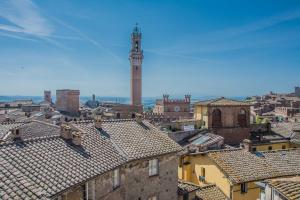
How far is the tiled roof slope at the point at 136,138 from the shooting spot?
18.3 meters

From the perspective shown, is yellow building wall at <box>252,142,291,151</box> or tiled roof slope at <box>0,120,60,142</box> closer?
tiled roof slope at <box>0,120,60,142</box>

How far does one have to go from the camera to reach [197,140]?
112 ft

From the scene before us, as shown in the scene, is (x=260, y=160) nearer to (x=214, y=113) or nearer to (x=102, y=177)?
(x=102, y=177)

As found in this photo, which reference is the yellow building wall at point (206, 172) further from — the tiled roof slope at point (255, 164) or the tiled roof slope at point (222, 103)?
the tiled roof slope at point (222, 103)

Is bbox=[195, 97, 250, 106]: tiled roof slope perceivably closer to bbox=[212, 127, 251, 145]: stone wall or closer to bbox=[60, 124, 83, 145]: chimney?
bbox=[212, 127, 251, 145]: stone wall

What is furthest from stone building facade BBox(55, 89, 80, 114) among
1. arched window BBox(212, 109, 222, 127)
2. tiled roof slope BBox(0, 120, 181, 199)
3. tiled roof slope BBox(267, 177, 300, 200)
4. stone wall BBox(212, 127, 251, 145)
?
tiled roof slope BBox(267, 177, 300, 200)

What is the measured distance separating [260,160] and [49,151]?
1714 cm

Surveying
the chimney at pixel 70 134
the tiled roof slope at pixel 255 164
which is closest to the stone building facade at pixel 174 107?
the tiled roof slope at pixel 255 164

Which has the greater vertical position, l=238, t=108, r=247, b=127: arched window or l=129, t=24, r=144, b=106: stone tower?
l=129, t=24, r=144, b=106: stone tower

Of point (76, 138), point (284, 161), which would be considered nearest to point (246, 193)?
point (284, 161)

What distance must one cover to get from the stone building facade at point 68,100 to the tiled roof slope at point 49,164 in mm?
52437

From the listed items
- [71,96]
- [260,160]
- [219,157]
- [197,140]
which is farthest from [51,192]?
[71,96]

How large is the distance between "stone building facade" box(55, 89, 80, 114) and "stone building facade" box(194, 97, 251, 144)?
34.8 meters

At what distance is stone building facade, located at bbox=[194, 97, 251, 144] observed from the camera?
4162 centimetres
